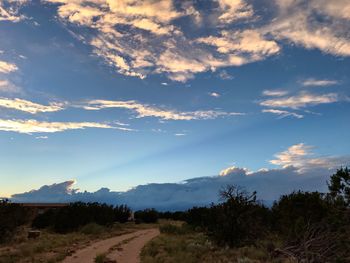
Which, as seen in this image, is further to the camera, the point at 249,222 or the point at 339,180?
the point at 249,222

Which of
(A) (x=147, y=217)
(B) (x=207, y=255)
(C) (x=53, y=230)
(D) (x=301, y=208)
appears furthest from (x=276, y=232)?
(A) (x=147, y=217)

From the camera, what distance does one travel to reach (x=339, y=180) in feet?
70.9

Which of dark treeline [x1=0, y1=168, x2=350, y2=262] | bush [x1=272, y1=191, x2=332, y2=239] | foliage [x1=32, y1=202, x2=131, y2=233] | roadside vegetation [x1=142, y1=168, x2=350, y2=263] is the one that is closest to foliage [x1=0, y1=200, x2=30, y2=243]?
dark treeline [x1=0, y1=168, x2=350, y2=262]

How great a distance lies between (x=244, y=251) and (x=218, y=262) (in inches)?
165

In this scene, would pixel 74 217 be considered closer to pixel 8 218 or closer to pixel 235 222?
pixel 8 218

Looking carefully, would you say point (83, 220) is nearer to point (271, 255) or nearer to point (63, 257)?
point (63, 257)

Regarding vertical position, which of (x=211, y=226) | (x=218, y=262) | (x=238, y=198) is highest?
(x=238, y=198)

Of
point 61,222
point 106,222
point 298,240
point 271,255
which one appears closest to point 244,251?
point 271,255

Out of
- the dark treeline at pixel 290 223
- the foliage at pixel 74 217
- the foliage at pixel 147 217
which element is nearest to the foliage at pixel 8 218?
the dark treeline at pixel 290 223

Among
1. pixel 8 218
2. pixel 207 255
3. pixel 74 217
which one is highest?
pixel 74 217

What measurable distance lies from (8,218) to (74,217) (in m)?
13.7

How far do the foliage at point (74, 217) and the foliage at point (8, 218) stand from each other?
7.75 m

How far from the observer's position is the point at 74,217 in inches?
1772

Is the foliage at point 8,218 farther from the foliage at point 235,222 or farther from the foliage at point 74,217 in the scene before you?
the foliage at point 235,222
